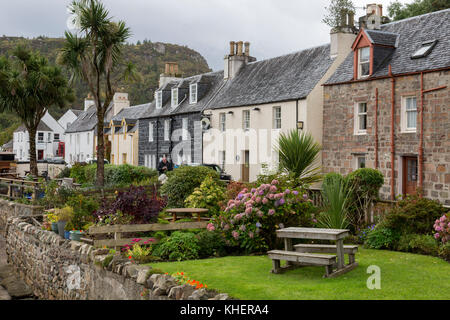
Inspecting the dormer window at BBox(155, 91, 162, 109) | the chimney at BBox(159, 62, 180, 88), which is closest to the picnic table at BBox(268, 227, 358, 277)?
the dormer window at BBox(155, 91, 162, 109)

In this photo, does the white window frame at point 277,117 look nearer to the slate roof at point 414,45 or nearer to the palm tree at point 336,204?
the slate roof at point 414,45

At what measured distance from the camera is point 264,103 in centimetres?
2842

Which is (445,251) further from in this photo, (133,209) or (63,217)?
(63,217)

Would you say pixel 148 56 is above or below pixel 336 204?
above

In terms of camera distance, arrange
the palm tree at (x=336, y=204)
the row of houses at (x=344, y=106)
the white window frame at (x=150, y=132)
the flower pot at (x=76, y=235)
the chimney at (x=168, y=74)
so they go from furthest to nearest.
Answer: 1. the chimney at (x=168, y=74)
2. the white window frame at (x=150, y=132)
3. the row of houses at (x=344, y=106)
4. the flower pot at (x=76, y=235)
5. the palm tree at (x=336, y=204)

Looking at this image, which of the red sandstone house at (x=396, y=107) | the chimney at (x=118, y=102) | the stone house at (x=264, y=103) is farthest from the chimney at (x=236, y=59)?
the chimney at (x=118, y=102)

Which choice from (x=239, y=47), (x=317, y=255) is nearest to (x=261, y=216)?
(x=317, y=255)

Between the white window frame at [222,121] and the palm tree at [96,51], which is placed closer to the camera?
the palm tree at [96,51]

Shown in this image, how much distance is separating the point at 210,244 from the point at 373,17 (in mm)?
18092

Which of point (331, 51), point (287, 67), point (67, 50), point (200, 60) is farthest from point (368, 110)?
point (200, 60)

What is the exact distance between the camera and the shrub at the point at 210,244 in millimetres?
11242

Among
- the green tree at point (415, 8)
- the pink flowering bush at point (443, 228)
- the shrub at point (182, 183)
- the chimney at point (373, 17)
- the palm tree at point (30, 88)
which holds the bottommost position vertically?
the pink flowering bush at point (443, 228)

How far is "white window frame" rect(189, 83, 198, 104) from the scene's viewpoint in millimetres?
37344

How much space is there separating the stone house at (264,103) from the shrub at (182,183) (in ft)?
23.8
